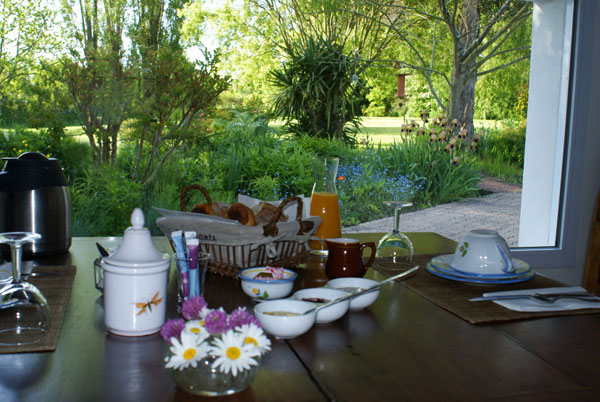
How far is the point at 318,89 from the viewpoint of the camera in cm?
368

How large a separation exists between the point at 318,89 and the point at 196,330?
327 cm

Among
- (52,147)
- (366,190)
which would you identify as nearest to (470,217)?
(366,190)

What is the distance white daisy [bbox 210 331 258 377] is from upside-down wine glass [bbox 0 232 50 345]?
0.30m

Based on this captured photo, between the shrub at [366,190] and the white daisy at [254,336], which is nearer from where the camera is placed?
the white daisy at [254,336]

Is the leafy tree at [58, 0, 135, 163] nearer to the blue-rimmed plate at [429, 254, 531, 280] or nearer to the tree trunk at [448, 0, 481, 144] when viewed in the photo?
the blue-rimmed plate at [429, 254, 531, 280]

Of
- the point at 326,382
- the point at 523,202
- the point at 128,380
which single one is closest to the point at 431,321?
the point at 326,382

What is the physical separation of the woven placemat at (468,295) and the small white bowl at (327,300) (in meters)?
0.18

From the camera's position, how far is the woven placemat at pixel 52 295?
0.64m

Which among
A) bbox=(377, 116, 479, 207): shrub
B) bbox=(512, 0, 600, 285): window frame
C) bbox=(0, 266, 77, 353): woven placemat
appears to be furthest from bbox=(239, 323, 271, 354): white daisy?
bbox=(377, 116, 479, 207): shrub

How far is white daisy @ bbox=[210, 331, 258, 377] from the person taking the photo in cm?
50

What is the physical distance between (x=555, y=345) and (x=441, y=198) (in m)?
3.24

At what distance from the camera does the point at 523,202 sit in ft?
8.35

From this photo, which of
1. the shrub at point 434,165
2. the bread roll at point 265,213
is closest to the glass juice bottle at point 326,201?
the bread roll at point 265,213

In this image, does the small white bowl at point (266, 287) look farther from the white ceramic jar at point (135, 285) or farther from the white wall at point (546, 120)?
the white wall at point (546, 120)
